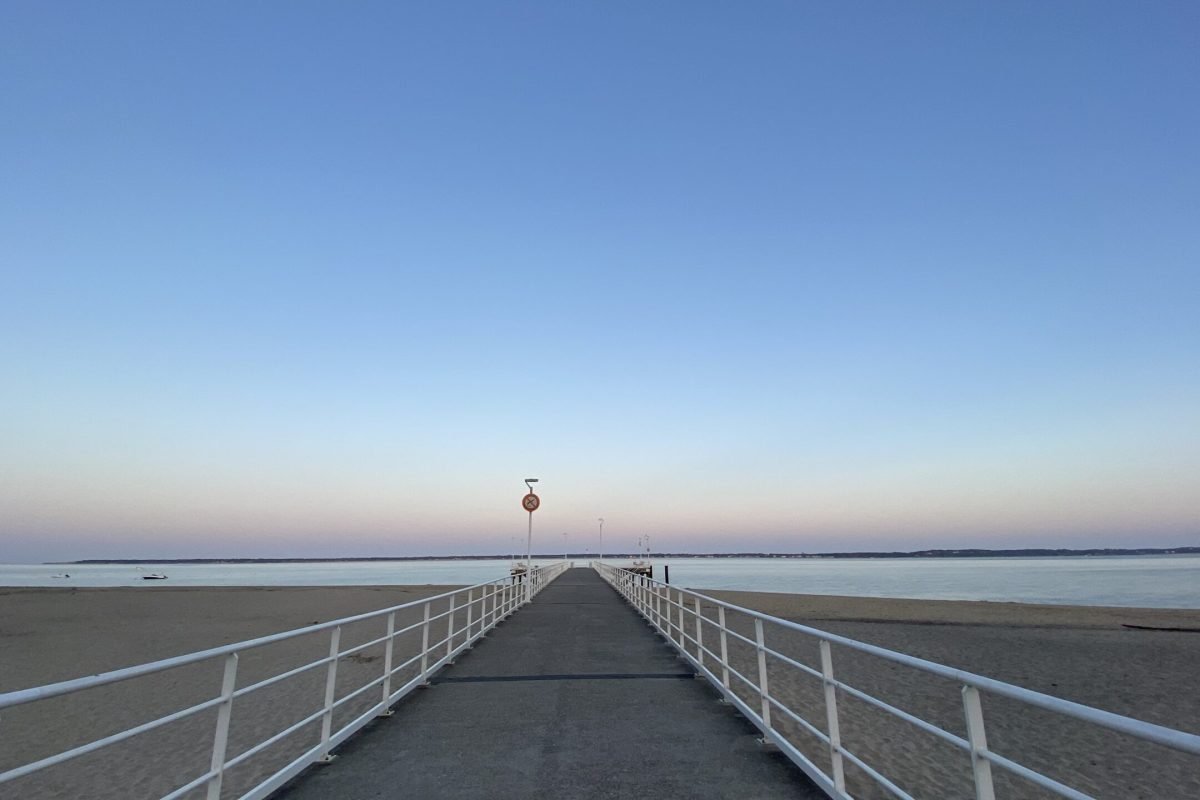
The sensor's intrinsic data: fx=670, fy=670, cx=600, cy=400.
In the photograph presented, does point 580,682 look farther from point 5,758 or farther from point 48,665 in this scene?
point 48,665

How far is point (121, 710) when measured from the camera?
10.3m

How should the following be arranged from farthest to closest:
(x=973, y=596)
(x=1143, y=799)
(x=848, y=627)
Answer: (x=973, y=596) → (x=848, y=627) → (x=1143, y=799)

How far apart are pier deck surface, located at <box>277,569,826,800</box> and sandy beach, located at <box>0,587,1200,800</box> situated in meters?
1.69

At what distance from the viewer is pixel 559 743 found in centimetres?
538

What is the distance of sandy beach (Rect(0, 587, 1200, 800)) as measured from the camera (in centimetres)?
714

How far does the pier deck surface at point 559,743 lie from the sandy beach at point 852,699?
1690 mm

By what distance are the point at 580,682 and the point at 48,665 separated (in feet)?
46.8

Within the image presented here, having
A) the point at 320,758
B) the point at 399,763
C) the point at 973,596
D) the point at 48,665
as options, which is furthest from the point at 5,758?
the point at 973,596

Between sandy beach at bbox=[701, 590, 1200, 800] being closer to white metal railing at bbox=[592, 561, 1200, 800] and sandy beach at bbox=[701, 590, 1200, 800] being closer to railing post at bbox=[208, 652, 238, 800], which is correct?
white metal railing at bbox=[592, 561, 1200, 800]

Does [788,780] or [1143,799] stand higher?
[788,780]

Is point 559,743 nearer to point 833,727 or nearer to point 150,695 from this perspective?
point 833,727

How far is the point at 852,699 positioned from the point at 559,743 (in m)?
6.67

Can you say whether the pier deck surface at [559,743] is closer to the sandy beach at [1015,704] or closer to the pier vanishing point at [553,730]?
the pier vanishing point at [553,730]

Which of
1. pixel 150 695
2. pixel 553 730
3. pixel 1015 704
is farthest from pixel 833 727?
pixel 150 695
